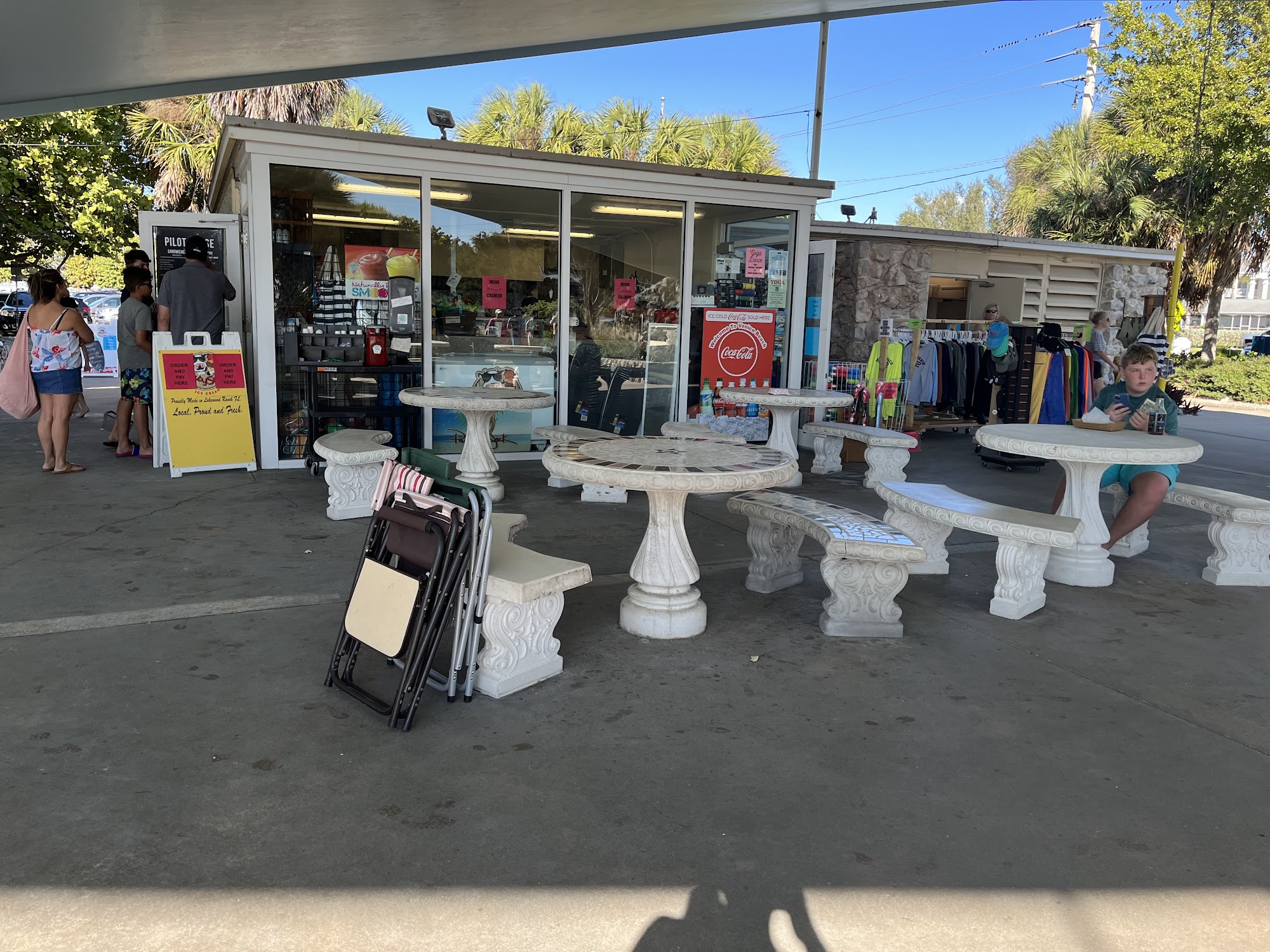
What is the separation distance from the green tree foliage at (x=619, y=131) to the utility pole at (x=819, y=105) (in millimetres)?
15552

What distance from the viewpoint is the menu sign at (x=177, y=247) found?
25.9 feet

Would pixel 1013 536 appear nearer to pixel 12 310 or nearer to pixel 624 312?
Result: pixel 624 312

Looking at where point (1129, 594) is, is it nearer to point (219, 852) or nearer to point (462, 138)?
point (219, 852)

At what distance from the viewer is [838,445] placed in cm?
796

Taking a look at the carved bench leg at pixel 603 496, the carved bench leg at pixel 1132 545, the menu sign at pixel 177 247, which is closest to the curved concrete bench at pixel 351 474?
the carved bench leg at pixel 603 496

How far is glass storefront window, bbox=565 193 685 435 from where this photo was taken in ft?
26.5

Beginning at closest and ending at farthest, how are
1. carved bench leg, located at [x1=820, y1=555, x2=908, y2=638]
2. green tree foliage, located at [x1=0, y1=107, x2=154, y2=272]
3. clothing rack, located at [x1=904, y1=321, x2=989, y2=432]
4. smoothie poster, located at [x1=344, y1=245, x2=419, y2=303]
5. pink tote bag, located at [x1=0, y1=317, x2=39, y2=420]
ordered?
carved bench leg, located at [x1=820, y1=555, x2=908, y2=638] < pink tote bag, located at [x1=0, y1=317, x2=39, y2=420] < smoothie poster, located at [x1=344, y1=245, x2=419, y2=303] < clothing rack, located at [x1=904, y1=321, x2=989, y2=432] < green tree foliage, located at [x1=0, y1=107, x2=154, y2=272]

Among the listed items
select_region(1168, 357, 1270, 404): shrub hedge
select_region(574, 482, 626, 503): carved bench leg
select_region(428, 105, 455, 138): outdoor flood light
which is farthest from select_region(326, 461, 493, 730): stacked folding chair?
select_region(1168, 357, 1270, 404): shrub hedge

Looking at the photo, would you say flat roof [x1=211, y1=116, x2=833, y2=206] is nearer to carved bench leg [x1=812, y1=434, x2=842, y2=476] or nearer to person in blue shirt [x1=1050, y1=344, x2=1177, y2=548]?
carved bench leg [x1=812, y1=434, x2=842, y2=476]

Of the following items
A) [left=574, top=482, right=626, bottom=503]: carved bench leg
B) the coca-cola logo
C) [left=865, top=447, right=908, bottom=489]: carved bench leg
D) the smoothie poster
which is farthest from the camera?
the coca-cola logo

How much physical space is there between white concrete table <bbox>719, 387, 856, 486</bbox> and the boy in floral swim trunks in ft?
16.0

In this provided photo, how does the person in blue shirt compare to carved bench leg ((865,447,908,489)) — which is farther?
carved bench leg ((865,447,908,489))

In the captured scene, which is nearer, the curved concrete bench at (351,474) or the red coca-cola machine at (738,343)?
the curved concrete bench at (351,474)

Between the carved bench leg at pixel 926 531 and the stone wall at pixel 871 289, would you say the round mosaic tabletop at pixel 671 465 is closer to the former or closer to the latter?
the carved bench leg at pixel 926 531
